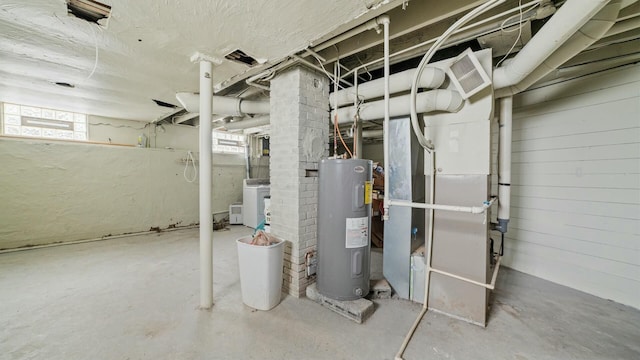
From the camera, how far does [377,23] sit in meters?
1.68

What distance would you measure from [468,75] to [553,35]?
0.57 meters

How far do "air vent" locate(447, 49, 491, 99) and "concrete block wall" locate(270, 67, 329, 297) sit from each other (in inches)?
48.9

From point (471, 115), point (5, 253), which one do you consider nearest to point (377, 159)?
point (471, 115)

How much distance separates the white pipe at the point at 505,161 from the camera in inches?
82.1

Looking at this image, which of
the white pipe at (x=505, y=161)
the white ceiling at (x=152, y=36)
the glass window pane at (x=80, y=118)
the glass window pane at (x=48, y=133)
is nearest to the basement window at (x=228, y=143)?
the glass window pane at (x=80, y=118)

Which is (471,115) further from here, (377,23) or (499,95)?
(377,23)

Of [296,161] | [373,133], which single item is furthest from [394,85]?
[373,133]

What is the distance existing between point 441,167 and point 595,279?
2094 mm

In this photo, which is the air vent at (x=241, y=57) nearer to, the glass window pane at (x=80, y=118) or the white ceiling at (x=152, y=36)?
the white ceiling at (x=152, y=36)

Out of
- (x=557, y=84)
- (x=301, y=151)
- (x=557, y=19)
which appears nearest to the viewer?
(x=557, y=19)

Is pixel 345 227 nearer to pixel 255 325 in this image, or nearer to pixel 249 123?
pixel 255 325

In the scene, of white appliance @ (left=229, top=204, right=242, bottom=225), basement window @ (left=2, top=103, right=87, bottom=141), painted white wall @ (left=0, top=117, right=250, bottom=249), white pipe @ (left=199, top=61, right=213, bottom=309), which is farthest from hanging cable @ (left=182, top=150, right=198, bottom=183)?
white pipe @ (left=199, top=61, right=213, bottom=309)

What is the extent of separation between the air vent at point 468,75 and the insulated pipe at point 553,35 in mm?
175

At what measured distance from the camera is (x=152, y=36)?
1821 mm
